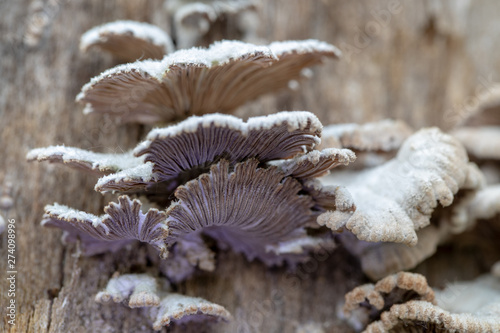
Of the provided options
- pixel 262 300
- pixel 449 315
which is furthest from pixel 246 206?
pixel 449 315

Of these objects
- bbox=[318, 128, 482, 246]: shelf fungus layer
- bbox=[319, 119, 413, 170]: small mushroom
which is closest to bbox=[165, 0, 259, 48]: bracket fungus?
bbox=[319, 119, 413, 170]: small mushroom

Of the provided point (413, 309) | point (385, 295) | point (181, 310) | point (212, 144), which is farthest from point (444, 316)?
point (212, 144)

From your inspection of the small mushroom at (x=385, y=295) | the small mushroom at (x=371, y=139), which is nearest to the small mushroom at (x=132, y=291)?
the small mushroom at (x=385, y=295)

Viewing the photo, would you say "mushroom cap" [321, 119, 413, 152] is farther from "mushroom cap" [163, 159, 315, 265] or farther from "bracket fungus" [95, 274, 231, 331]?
"bracket fungus" [95, 274, 231, 331]

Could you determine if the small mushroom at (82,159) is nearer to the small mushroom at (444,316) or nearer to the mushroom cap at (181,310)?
the mushroom cap at (181,310)

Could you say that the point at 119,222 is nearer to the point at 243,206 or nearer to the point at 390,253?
the point at 243,206

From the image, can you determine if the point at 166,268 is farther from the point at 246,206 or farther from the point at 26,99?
the point at 26,99
